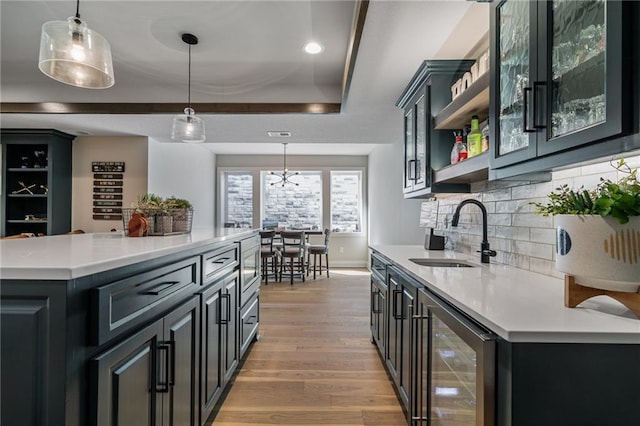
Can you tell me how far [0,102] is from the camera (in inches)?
141

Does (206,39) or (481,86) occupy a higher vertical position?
(206,39)

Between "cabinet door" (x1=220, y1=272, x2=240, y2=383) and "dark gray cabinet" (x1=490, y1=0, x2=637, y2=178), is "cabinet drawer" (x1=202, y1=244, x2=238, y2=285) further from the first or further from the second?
"dark gray cabinet" (x1=490, y1=0, x2=637, y2=178)

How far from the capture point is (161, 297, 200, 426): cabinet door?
4.40 feet

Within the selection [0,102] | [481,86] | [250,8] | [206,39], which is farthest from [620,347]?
[0,102]

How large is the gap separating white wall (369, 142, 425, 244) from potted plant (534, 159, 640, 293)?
3235 mm

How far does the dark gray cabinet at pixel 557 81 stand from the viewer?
853mm

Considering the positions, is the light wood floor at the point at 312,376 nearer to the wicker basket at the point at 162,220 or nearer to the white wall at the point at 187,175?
the wicker basket at the point at 162,220

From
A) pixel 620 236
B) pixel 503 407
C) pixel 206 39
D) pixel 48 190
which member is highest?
pixel 206 39

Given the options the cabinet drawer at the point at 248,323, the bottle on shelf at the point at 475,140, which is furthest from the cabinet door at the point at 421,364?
the cabinet drawer at the point at 248,323

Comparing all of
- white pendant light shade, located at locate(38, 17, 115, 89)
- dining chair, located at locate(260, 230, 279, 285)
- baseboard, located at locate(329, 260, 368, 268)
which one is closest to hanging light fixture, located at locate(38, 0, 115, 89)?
white pendant light shade, located at locate(38, 17, 115, 89)

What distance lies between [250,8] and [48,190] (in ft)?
13.3

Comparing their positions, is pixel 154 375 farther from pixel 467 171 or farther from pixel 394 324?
pixel 467 171

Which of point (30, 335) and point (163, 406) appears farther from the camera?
point (163, 406)

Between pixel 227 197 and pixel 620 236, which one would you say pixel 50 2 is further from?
pixel 227 197
